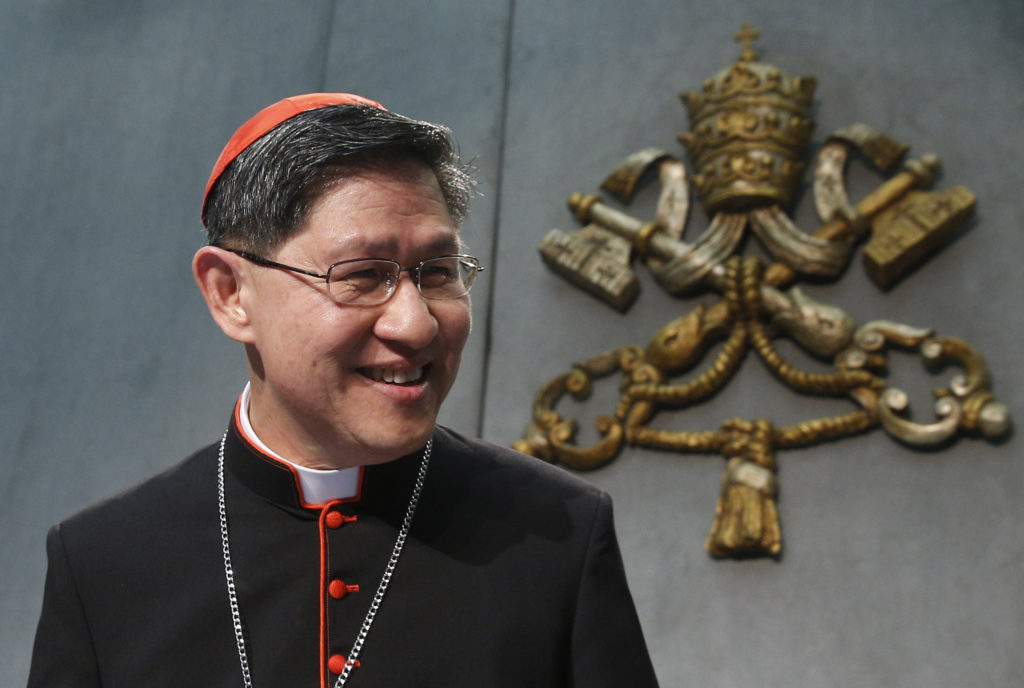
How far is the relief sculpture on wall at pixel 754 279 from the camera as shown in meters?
1.54

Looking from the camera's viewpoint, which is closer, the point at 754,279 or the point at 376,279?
the point at 376,279

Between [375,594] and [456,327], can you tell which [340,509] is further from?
[456,327]

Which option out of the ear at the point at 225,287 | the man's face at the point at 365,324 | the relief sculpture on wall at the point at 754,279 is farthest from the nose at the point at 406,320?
the relief sculpture on wall at the point at 754,279

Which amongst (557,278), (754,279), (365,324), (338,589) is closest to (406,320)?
(365,324)

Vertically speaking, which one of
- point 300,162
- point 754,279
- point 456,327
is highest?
point 300,162

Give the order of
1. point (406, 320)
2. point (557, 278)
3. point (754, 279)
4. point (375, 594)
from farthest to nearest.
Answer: point (557, 278) < point (754, 279) < point (375, 594) < point (406, 320)

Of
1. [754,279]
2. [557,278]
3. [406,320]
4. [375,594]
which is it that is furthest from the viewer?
[557,278]

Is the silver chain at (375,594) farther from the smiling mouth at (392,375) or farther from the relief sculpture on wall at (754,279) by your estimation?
the relief sculpture on wall at (754,279)

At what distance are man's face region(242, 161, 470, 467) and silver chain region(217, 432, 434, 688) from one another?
12 centimetres

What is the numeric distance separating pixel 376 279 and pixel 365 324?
0.12 ft

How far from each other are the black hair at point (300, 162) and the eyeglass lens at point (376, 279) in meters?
0.06

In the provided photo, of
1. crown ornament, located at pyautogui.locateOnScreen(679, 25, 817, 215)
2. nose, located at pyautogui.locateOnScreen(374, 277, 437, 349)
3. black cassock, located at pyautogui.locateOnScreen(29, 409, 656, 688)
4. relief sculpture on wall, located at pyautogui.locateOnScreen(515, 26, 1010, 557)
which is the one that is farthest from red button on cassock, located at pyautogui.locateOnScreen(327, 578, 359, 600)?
crown ornament, located at pyautogui.locateOnScreen(679, 25, 817, 215)

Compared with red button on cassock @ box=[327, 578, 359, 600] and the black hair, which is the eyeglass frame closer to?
the black hair

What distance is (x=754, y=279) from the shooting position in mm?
1636
